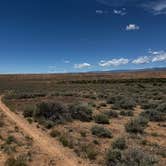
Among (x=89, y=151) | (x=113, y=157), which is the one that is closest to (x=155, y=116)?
(x=89, y=151)

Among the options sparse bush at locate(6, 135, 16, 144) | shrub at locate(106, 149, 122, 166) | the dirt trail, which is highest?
shrub at locate(106, 149, 122, 166)

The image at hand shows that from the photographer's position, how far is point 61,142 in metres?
11.4

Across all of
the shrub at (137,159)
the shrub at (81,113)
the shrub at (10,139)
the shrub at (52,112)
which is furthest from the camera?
the shrub at (81,113)

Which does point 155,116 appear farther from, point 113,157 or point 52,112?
point 113,157

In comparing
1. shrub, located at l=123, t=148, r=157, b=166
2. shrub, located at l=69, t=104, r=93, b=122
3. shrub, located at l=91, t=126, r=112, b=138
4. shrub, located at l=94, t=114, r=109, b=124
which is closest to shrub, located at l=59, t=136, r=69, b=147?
shrub, located at l=91, t=126, r=112, b=138

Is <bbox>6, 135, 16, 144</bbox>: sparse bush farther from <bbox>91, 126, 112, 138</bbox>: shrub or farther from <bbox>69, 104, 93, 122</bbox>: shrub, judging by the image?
<bbox>69, 104, 93, 122</bbox>: shrub

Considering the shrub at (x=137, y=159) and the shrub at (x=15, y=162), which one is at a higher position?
the shrub at (x=137, y=159)

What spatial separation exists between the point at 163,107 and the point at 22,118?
10542mm

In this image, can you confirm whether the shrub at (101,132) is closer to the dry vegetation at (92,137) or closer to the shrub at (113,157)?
the dry vegetation at (92,137)

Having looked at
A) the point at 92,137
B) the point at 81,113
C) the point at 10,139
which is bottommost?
the point at 92,137

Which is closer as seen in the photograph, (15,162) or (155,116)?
(15,162)

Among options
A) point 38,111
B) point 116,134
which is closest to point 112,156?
point 116,134

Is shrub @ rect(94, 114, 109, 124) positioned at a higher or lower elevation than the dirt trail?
higher

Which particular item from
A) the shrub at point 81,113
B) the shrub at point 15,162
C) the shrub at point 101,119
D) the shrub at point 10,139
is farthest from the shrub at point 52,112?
the shrub at point 15,162
